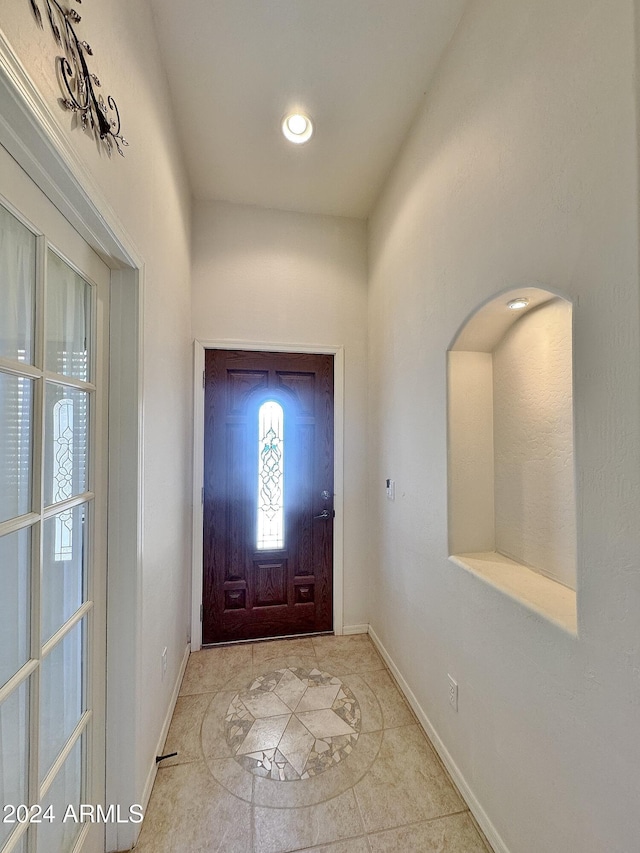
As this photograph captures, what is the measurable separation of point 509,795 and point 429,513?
0.98 metres

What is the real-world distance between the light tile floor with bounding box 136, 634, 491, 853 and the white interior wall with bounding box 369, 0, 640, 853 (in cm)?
20

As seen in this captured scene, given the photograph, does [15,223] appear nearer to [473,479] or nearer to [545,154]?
[545,154]

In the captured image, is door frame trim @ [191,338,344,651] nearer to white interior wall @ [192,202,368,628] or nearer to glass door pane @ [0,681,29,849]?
white interior wall @ [192,202,368,628]

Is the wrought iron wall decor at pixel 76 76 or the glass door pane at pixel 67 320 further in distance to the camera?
the glass door pane at pixel 67 320

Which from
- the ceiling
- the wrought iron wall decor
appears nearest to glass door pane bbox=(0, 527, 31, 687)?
the wrought iron wall decor

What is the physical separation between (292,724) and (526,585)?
1362 mm

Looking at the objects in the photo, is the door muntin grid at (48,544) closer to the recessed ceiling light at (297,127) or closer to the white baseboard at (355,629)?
the recessed ceiling light at (297,127)

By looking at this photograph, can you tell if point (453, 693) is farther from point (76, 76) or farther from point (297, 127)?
point (297, 127)

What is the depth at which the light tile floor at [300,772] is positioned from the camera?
125 cm

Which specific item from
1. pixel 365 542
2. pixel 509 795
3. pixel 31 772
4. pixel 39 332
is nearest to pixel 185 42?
pixel 39 332

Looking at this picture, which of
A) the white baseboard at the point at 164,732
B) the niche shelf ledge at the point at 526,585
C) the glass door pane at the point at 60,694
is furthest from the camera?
the white baseboard at the point at 164,732

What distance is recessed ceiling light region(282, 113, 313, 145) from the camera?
1.87 m

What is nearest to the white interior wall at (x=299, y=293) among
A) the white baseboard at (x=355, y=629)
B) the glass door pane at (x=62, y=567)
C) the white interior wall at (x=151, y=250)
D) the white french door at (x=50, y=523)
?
the white baseboard at (x=355, y=629)

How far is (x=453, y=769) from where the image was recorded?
1450 mm
